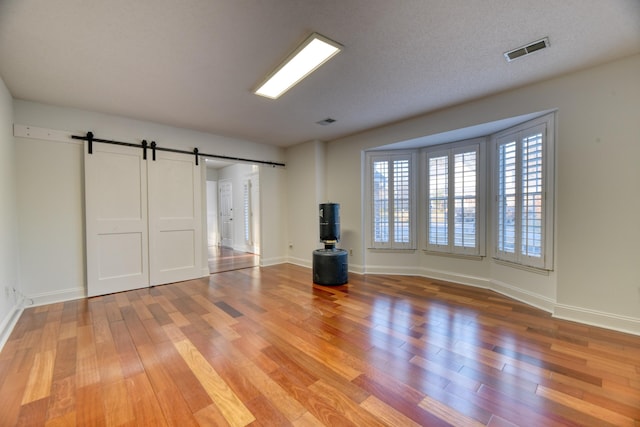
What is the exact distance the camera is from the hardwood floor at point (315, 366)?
59.3 inches

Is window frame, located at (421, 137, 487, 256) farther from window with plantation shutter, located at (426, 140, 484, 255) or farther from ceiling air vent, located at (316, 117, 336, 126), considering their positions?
ceiling air vent, located at (316, 117, 336, 126)

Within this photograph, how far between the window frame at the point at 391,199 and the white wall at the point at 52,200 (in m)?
3.88

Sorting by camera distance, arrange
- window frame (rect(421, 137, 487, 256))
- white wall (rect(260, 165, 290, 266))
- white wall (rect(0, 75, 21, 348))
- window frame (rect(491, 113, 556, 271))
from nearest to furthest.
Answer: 1. white wall (rect(0, 75, 21, 348))
2. window frame (rect(491, 113, 556, 271))
3. window frame (rect(421, 137, 487, 256))
4. white wall (rect(260, 165, 290, 266))

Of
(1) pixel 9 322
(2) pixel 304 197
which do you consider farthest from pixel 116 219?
(2) pixel 304 197

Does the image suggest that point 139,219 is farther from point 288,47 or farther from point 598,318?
point 598,318

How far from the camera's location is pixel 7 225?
270cm

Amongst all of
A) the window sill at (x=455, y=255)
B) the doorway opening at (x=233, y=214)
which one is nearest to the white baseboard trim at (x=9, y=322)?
the doorway opening at (x=233, y=214)

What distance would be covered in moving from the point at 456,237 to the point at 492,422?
3.02 meters

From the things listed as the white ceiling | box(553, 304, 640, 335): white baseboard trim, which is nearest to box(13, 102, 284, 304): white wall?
the white ceiling

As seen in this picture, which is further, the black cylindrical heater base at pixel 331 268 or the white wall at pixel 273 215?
the white wall at pixel 273 215

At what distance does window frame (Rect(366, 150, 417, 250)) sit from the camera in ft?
14.8

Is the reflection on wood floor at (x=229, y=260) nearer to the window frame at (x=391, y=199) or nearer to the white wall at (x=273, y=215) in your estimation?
the white wall at (x=273, y=215)

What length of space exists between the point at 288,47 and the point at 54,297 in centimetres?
405

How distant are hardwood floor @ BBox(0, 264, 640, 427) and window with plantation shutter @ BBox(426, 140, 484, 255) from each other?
3.42 ft
